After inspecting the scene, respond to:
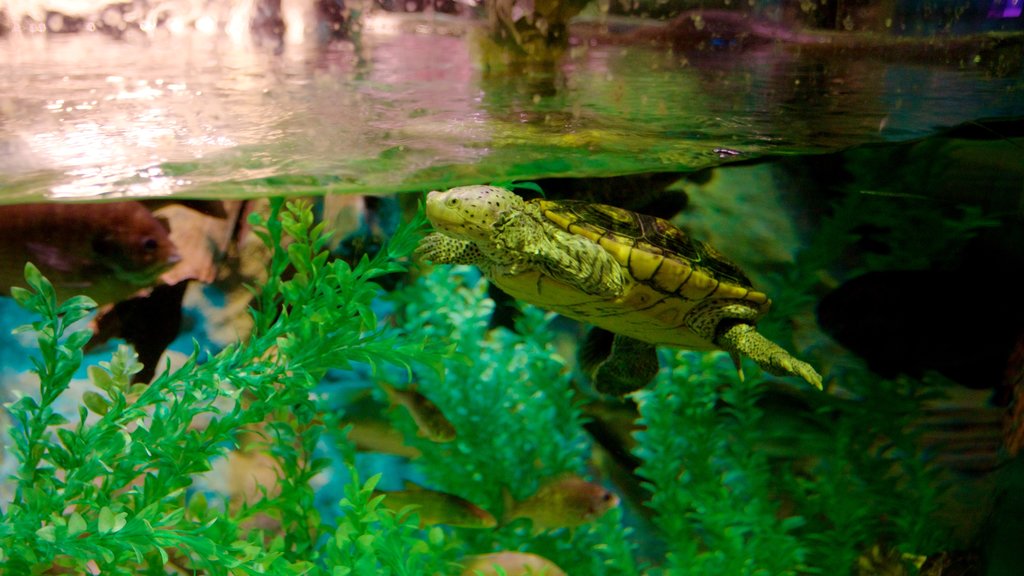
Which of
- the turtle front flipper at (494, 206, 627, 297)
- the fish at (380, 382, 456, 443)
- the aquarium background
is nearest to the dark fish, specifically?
the aquarium background

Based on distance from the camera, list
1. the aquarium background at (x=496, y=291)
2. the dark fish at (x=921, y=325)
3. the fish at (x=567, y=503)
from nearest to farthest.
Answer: the aquarium background at (x=496, y=291)
the fish at (x=567, y=503)
the dark fish at (x=921, y=325)

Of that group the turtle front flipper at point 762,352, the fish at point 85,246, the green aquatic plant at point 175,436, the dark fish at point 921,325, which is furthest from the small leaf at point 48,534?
the dark fish at point 921,325

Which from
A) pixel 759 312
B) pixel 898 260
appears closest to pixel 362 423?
pixel 759 312

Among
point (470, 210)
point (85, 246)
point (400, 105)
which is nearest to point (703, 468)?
point (470, 210)

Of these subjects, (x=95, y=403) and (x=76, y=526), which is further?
(x=95, y=403)

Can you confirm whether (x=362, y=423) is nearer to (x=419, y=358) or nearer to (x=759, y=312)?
(x=419, y=358)

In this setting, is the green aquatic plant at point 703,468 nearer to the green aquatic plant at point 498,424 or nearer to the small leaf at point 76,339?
the green aquatic plant at point 498,424

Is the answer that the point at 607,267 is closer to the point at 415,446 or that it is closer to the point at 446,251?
the point at 446,251
